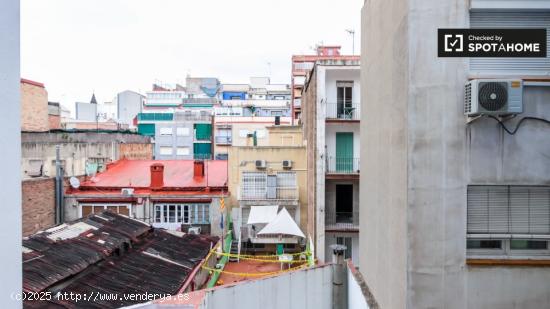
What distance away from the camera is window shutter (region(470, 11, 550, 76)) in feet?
15.5

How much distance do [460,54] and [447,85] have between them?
0.36 metres

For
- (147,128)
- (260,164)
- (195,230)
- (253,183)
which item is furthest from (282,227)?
(147,128)

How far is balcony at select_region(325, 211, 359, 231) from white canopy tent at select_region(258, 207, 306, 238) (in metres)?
2.32

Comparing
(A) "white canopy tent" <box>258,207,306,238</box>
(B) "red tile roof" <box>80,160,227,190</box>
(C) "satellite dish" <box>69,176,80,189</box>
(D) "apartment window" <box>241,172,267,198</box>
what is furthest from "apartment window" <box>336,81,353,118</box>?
(C) "satellite dish" <box>69,176,80,189</box>

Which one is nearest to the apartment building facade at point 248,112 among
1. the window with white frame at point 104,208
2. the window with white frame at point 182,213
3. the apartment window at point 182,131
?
the apartment window at point 182,131

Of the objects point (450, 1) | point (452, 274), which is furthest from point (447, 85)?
point (452, 274)

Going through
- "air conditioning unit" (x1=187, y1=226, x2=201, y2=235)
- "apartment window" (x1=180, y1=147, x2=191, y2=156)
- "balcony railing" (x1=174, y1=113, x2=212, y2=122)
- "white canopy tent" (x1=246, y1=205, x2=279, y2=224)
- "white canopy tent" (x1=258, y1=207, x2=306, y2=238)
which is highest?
"balcony railing" (x1=174, y1=113, x2=212, y2=122)

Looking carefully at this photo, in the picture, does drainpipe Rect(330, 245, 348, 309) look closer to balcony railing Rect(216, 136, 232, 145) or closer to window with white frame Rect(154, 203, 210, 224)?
window with white frame Rect(154, 203, 210, 224)

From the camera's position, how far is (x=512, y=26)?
15.5ft

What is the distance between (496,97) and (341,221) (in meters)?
13.3

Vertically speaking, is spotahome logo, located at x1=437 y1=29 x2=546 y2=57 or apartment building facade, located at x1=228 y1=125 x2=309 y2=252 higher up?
spotahome logo, located at x1=437 y1=29 x2=546 y2=57

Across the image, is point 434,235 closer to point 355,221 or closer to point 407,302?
point 407,302

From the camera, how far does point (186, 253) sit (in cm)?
1548

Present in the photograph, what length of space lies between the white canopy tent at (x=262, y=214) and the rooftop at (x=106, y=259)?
3895 millimetres
